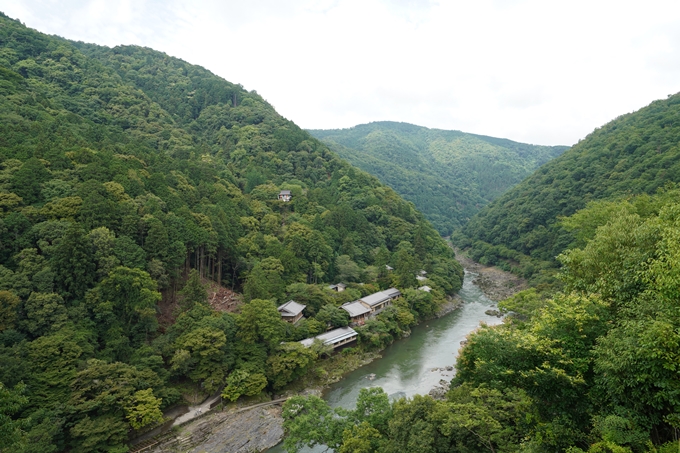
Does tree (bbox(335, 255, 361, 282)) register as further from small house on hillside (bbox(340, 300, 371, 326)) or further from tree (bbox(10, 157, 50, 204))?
tree (bbox(10, 157, 50, 204))

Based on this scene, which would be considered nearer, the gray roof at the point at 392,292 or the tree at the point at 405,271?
the gray roof at the point at 392,292

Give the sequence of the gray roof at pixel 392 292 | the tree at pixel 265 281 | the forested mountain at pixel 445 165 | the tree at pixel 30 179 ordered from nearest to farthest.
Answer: the tree at pixel 30 179, the tree at pixel 265 281, the gray roof at pixel 392 292, the forested mountain at pixel 445 165

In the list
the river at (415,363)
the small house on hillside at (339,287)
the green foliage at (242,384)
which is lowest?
the river at (415,363)

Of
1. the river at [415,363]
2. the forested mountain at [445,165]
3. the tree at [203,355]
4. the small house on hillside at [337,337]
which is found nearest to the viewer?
the tree at [203,355]

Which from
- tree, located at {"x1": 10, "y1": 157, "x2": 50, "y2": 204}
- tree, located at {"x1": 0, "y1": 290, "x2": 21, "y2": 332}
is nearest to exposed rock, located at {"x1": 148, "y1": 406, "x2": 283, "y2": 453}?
tree, located at {"x1": 0, "y1": 290, "x2": 21, "y2": 332}

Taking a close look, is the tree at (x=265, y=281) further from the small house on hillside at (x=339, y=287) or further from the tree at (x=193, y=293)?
the small house on hillside at (x=339, y=287)

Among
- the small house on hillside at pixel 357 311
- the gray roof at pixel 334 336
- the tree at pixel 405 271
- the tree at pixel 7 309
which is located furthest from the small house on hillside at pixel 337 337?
the tree at pixel 7 309

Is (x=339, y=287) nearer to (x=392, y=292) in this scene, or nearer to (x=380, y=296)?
(x=380, y=296)
